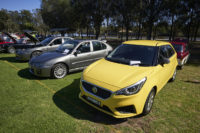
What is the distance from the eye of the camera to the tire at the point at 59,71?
17.1ft

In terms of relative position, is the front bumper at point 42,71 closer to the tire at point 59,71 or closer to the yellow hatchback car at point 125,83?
the tire at point 59,71

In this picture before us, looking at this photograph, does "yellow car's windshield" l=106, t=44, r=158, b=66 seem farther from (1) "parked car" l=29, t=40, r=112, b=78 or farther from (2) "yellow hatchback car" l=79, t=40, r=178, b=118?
(1) "parked car" l=29, t=40, r=112, b=78

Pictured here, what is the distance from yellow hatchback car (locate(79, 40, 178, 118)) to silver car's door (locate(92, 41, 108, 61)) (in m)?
2.63

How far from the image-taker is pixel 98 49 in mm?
6492

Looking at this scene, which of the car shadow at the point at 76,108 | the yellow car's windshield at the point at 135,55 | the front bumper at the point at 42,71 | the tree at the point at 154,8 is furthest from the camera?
the tree at the point at 154,8

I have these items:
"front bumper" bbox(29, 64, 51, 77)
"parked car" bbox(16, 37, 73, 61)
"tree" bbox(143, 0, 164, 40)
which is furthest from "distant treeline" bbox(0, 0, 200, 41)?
"front bumper" bbox(29, 64, 51, 77)

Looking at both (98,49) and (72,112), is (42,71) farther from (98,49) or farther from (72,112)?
(98,49)

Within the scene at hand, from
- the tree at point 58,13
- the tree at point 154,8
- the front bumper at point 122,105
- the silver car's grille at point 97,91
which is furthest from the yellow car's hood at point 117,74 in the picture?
the tree at point 58,13

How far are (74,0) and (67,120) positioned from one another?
31265 mm

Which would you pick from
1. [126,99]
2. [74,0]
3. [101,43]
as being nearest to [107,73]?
[126,99]

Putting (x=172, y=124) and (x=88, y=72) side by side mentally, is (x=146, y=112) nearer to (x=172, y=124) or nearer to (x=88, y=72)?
(x=172, y=124)

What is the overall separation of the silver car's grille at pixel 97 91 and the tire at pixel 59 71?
255 cm

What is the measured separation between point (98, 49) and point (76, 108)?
3.73 meters

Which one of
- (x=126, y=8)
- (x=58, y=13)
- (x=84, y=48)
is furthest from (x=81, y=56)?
(x=58, y=13)
